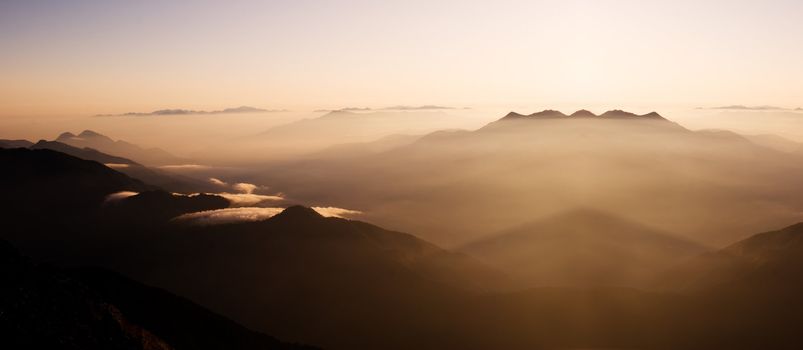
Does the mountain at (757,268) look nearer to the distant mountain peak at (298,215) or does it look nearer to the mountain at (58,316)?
the distant mountain peak at (298,215)

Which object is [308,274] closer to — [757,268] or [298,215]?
[298,215]

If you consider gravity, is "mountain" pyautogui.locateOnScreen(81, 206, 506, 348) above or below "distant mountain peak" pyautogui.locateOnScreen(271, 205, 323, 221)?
below

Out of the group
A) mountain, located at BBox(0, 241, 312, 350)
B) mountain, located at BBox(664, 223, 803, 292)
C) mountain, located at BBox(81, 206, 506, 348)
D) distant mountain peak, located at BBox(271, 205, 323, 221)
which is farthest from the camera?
distant mountain peak, located at BBox(271, 205, 323, 221)

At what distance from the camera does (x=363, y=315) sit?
11581cm

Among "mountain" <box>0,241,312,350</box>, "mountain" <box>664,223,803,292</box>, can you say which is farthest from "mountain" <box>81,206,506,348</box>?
"mountain" <box>664,223,803,292</box>

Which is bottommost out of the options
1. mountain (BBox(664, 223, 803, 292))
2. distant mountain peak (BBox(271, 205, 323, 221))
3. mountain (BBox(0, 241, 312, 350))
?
mountain (BBox(664, 223, 803, 292))

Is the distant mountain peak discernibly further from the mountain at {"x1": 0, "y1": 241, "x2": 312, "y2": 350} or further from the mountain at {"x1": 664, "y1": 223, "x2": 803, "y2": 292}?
the mountain at {"x1": 664, "y1": 223, "x2": 803, "y2": 292}

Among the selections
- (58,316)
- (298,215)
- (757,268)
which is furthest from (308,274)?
(757,268)

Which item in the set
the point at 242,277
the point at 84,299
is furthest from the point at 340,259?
the point at 84,299

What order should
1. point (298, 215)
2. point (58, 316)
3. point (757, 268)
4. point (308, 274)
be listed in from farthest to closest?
point (298, 215) → point (757, 268) → point (308, 274) → point (58, 316)

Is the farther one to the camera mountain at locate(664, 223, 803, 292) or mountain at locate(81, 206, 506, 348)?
mountain at locate(664, 223, 803, 292)

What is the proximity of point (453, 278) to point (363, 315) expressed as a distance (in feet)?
127

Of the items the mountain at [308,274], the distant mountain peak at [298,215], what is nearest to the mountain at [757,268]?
the mountain at [308,274]

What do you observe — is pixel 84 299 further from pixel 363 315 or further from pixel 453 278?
pixel 453 278
